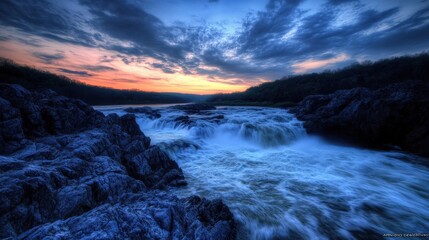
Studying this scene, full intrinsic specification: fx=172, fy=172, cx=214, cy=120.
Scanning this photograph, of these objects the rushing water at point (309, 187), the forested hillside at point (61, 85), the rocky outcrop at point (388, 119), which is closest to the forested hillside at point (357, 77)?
the rocky outcrop at point (388, 119)

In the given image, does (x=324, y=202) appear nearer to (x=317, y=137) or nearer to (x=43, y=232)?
(x=43, y=232)

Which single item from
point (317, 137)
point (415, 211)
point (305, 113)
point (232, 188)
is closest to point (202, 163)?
point (232, 188)

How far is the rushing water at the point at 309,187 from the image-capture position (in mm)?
5789

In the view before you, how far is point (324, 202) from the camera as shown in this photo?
7082 millimetres

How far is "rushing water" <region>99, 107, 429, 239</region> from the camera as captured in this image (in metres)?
5.79

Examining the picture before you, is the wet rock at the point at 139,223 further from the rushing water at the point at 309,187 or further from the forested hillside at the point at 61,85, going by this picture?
the forested hillside at the point at 61,85

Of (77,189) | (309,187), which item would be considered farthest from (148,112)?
(309,187)

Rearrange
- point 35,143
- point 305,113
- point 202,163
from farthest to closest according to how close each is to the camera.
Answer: point 305,113 < point 202,163 < point 35,143

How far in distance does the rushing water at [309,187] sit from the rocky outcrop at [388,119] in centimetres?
156

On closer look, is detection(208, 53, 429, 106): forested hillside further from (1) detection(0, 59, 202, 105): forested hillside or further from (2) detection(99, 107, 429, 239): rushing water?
(1) detection(0, 59, 202, 105): forested hillside

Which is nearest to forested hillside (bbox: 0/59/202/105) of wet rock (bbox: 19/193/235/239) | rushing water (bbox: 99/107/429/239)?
rushing water (bbox: 99/107/429/239)

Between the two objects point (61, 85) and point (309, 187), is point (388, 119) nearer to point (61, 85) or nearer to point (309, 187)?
point (309, 187)

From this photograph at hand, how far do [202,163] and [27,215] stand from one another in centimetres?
894

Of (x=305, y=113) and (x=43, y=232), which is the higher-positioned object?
(x=305, y=113)
